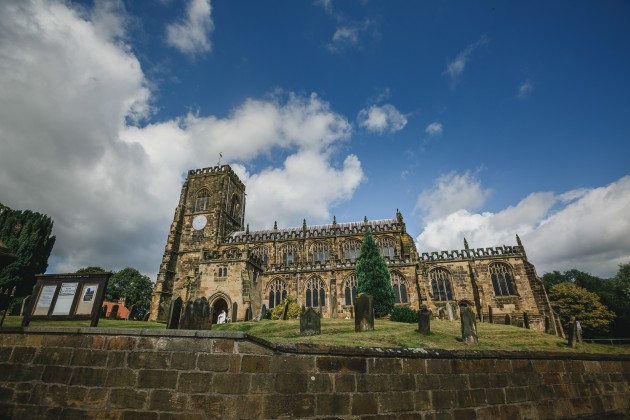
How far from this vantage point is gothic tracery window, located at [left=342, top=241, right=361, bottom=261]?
3497 cm

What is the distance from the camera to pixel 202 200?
40.8 metres

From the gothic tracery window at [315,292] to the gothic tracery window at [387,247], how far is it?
8260 millimetres

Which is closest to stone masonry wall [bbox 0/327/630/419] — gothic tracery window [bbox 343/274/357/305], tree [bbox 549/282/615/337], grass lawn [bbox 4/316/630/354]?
grass lawn [bbox 4/316/630/354]

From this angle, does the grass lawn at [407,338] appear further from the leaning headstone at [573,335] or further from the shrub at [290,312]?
the shrub at [290,312]

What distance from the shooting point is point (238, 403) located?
3996mm

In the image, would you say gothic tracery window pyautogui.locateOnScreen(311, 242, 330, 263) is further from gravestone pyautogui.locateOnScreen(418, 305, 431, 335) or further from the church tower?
gravestone pyautogui.locateOnScreen(418, 305, 431, 335)

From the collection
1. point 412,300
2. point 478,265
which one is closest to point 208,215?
point 412,300

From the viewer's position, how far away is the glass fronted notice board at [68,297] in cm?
618

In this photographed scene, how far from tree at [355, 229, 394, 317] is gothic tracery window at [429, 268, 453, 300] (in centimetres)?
666

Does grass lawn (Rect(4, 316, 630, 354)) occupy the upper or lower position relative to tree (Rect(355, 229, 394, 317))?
lower

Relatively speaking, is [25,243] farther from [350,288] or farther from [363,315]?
[363,315]

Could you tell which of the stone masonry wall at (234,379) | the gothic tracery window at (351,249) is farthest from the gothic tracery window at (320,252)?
the stone masonry wall at (234,379)

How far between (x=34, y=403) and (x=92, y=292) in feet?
7.08

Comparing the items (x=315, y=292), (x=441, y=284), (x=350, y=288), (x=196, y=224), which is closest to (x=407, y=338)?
(x=350, y=288)
